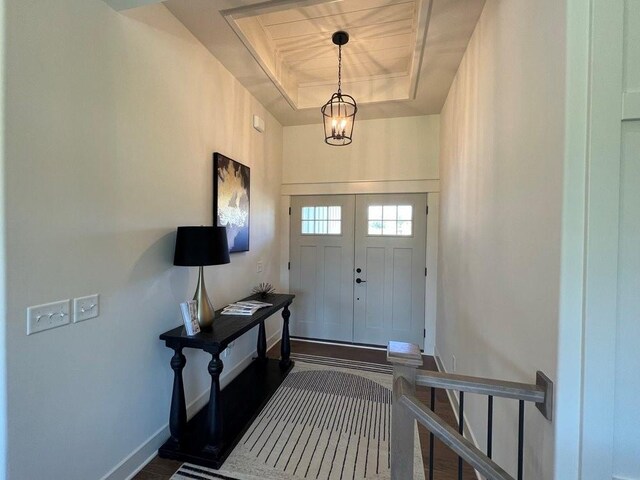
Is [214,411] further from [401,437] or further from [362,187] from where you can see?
[362,187]

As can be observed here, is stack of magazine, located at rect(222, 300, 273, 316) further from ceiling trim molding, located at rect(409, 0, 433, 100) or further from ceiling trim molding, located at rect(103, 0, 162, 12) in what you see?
ceiling trim molding, located at rect(409, 0, 433, 100)

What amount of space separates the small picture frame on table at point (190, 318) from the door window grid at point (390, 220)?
2.53 metres

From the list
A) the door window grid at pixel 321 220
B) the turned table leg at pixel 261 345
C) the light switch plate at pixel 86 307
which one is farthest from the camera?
the door window grid at pixel 321 220

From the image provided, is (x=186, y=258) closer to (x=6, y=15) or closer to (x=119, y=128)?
(x=119, y=128)

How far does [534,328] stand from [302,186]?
11.1ft

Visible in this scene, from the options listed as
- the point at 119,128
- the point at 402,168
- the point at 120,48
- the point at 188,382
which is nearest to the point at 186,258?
the point at 119,128

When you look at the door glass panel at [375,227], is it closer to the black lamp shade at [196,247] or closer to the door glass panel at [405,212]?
the door glass panel at [405,212]

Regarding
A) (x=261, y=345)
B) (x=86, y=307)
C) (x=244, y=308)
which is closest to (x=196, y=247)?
(x=86, y=307)

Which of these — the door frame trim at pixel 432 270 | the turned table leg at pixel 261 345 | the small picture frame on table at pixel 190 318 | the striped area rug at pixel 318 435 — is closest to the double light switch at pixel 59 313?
the small picture frame on table at pixel 190 318

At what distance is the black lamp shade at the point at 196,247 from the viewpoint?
1.96 meters

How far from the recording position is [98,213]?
1602 millimetres

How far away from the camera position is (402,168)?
379 centimetres

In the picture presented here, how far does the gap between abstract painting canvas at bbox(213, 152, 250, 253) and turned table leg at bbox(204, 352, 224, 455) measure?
1215 millimetres

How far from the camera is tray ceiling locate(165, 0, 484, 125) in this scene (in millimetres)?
2037
